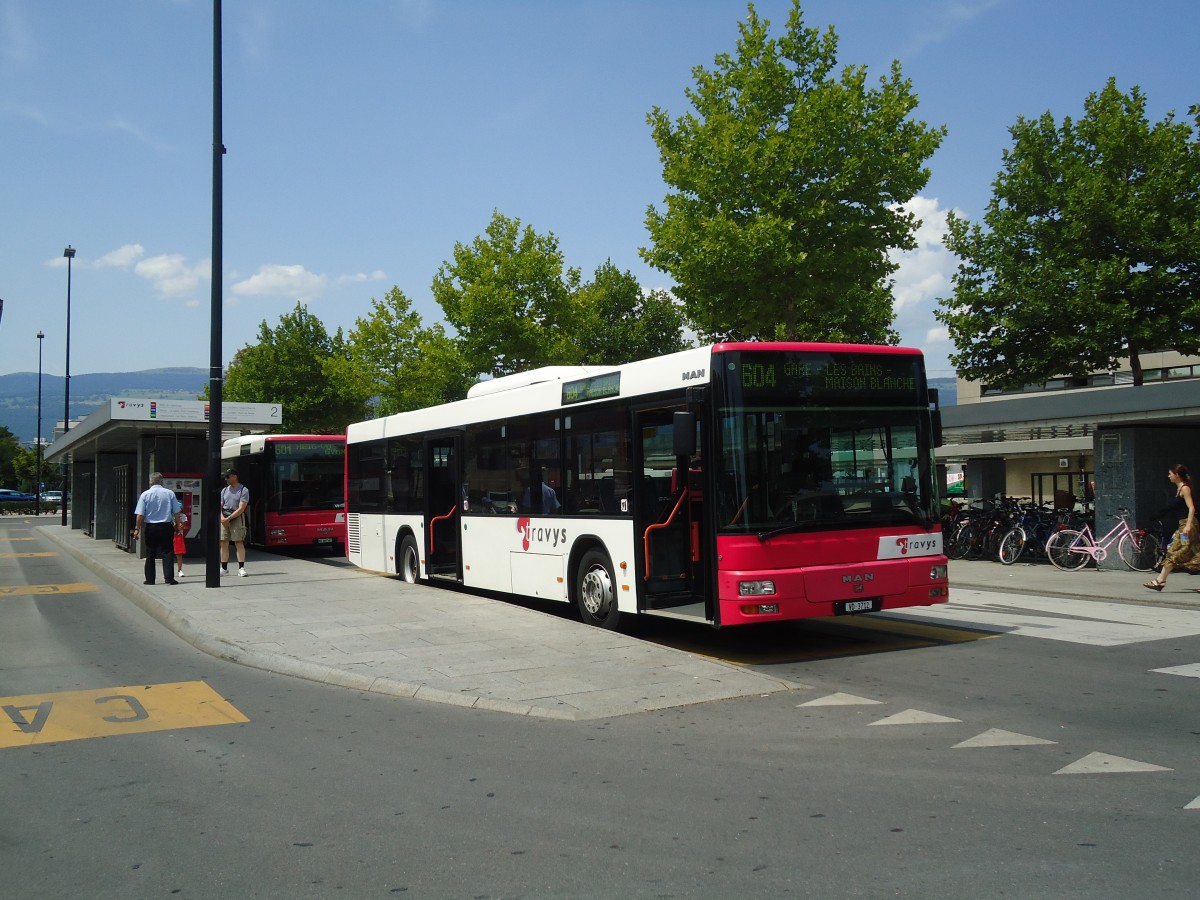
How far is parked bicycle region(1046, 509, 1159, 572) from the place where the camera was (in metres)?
17.9

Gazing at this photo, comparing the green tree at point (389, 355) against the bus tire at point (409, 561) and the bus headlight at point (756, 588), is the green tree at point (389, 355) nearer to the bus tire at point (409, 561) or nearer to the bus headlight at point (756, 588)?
the bus tire at point (409, 561)

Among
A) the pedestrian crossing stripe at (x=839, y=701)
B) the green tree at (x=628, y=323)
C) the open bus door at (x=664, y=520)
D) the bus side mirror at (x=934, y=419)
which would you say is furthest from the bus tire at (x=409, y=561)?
the green tree at (x=628, y=323)

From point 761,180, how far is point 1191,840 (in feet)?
66.9

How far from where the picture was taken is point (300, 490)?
86.1 ft

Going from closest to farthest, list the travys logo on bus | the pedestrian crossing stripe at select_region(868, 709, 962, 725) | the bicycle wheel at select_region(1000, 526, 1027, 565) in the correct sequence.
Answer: the pedestrian crossing stripe at select_region(868, 709, 962, 725), the travys logo on bus, the bicycle wheel at select_region(1000, 526, 1027, 565)

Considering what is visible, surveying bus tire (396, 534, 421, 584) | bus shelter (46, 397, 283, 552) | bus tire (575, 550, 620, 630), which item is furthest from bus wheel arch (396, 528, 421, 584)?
bus shelter (46, 397, 283, 552)

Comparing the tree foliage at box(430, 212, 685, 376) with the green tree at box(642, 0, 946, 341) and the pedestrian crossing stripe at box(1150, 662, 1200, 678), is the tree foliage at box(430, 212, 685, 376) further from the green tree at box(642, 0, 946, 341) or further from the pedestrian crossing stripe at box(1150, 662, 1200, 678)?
the pedestrian crossing stripe at box(1150, 662, 1200, 678)

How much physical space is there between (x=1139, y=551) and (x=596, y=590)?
11471mm

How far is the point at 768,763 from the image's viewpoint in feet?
19.8

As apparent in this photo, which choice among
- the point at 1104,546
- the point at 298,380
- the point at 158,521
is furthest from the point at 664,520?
the point at 298,380

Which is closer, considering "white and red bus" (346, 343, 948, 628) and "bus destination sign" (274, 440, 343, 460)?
"white and red bus" (346, 343, 948, 628)

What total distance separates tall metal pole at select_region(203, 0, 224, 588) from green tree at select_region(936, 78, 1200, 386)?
69.6ft

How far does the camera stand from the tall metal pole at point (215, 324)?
15867mm

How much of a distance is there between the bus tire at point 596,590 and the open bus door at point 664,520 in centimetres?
66
